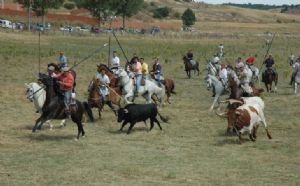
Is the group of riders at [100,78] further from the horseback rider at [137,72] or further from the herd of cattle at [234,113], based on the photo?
the herd of cattle at [234,113]

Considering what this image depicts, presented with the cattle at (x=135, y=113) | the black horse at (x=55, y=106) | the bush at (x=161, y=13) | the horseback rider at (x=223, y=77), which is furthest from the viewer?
the bush at (x=161, y=13)

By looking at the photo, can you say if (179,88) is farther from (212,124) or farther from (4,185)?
(4,185)

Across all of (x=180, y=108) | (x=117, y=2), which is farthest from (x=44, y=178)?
(x=117, y=2)

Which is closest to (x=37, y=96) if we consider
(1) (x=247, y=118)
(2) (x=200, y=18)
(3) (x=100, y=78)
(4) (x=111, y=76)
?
(3) (x=100, y=78)

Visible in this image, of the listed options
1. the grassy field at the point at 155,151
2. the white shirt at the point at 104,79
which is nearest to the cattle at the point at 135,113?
the grassy field at the point at 155,151

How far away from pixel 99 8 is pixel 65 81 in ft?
265

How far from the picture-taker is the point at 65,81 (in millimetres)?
17750

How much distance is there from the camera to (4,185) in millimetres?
12695

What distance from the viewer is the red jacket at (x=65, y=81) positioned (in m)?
17.7

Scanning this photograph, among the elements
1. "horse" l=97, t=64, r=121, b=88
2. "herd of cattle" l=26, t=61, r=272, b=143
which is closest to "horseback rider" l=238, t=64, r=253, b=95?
"herd of cattle" l=26, t=61, r=272, b=143

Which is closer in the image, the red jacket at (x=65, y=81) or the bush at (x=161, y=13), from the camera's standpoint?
the red jacket at (x=65, y=81)

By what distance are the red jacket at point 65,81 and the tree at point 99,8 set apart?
80522 mm

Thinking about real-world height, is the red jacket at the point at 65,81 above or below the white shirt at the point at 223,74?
above

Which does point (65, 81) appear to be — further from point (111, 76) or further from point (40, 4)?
point (40, 4)
